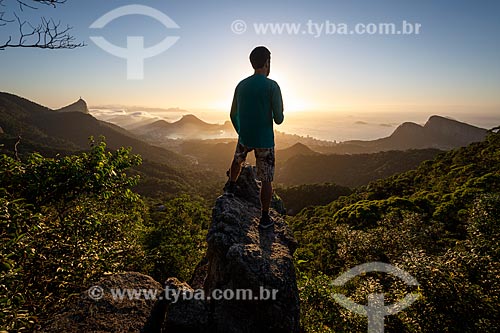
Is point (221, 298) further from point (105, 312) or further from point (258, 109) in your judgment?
point (258, 109)

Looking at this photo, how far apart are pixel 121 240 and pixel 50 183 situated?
2579 mm

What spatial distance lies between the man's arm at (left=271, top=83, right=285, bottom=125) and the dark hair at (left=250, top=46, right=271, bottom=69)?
0.52m

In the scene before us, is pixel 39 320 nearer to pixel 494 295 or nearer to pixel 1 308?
pixel 1 308

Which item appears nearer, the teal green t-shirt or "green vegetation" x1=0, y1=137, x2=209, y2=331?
"green vegetation" x1=0, y1=137, x2=209, y2=331

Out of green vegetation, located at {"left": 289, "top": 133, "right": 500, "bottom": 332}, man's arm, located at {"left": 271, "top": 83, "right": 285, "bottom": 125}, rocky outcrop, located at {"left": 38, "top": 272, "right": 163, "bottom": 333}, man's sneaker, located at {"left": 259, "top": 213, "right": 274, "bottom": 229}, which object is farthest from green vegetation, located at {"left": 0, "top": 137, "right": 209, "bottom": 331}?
green vegetation, located at {"left": 289, "top": 133, "right": 500, "bottom": 332}

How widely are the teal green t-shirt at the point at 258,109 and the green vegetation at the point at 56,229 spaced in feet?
12.9

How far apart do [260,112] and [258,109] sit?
7 cm

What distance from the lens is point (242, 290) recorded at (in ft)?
13.0

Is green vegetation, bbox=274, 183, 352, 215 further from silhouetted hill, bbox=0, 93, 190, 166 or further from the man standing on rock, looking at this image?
silhouetted hill, bbox=0, 93, 190, 166

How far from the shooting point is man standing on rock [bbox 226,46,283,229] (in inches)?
188

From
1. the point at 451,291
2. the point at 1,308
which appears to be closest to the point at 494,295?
the point at 451,291

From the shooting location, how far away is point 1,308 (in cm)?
335

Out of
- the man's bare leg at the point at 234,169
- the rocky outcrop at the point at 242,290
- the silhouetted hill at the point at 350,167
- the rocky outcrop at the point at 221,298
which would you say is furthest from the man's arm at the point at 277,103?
the silhouetted hill at the point at 350,167

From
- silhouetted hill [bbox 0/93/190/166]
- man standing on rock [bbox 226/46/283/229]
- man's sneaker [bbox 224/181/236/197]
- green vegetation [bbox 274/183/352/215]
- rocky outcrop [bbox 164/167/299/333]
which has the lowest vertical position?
green vegetation [bbox 274/183/352/215]
